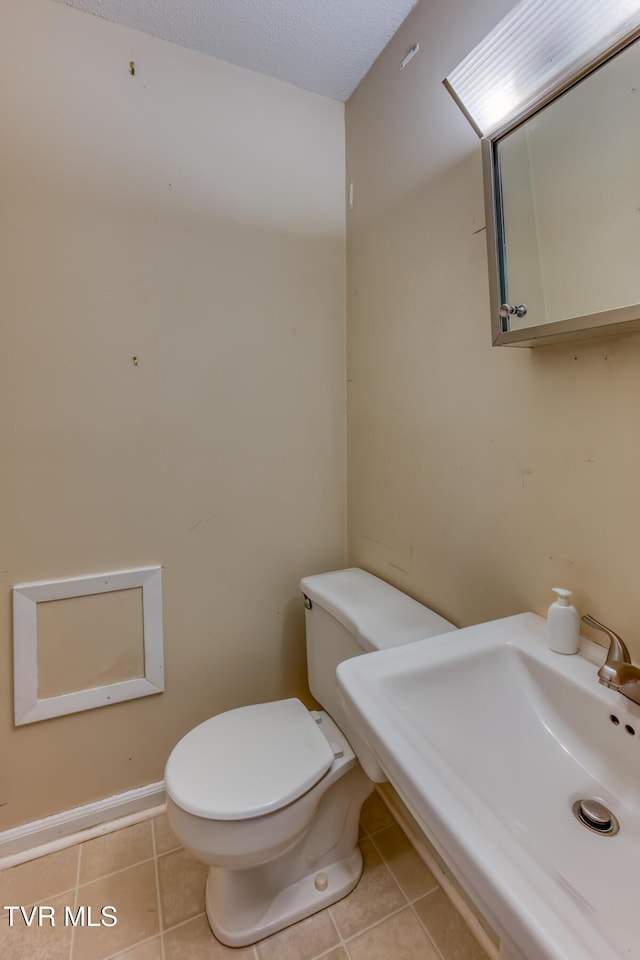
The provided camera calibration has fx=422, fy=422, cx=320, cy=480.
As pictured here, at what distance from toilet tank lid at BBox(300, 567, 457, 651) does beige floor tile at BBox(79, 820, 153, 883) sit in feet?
2.90

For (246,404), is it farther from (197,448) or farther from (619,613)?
(619,613)

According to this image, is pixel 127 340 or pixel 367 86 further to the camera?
pixel 367 86

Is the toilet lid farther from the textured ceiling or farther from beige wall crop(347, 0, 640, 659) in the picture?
the textured ceiling

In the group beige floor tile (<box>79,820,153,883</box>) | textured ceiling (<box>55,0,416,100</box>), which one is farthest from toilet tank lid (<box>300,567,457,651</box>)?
textured ceiling (<box>55,0,416,100</box>)

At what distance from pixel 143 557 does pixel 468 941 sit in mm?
1285

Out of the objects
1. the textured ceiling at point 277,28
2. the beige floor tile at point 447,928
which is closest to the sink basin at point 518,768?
the beige floor tile at point 447,928

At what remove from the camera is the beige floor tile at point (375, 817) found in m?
1.33

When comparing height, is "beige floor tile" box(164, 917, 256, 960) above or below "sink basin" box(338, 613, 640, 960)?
below

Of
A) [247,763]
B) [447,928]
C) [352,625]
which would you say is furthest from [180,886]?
[352,625]

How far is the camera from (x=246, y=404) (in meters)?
1.41

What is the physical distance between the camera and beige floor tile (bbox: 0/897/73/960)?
99cm

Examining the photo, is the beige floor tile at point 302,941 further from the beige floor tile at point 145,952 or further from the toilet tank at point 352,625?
the toilet tank at point 352,625

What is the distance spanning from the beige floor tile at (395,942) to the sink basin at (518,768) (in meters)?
0.75

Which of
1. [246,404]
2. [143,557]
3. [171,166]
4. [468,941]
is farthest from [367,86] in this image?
[468,941]
